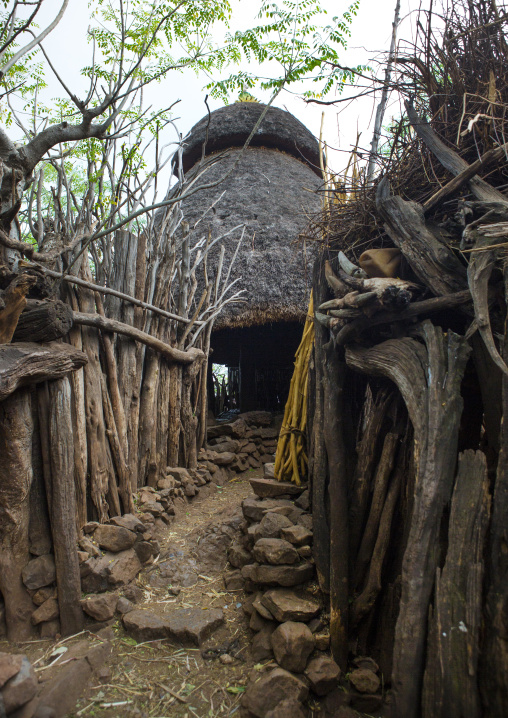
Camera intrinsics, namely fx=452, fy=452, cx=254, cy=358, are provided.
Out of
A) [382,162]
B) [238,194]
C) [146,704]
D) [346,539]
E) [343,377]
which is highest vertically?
[238,194]

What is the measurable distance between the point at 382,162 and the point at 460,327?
1.10 m

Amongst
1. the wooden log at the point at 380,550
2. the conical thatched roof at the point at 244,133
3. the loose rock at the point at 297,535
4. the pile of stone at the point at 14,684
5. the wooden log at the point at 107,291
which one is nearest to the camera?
the pile of stone at the point at 14,684

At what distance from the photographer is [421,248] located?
2.06 meters

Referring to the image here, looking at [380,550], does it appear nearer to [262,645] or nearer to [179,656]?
[262,645]

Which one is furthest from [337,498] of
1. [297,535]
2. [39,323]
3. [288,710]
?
[39,323]

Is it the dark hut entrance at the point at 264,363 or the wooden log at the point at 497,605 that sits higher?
the dark hut entrance at the point at 264,363

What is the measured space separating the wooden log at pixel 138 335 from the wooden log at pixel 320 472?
1618 mm

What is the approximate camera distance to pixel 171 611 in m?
2.91

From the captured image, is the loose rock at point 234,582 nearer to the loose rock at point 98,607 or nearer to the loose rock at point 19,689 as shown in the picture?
the loose rock at point 98,607

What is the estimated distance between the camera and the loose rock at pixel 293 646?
223cm

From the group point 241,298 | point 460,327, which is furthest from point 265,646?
point 241,298

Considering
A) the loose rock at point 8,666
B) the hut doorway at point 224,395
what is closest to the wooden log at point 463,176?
the loose rock at point 8,666

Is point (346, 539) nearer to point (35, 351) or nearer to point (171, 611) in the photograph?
point (171, 611)

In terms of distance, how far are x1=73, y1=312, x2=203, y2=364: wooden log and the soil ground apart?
178 cm
